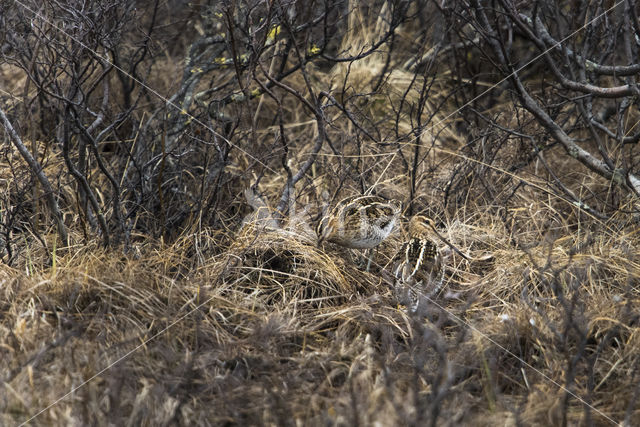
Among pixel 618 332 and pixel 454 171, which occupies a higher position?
pixel 454 171

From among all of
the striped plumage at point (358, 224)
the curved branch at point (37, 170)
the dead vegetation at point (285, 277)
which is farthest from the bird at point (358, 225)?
the curved branch at point (37, 170)

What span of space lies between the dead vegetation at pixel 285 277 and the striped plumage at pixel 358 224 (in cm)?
17

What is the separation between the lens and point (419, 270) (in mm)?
4047

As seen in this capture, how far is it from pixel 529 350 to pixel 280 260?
5.00 feet

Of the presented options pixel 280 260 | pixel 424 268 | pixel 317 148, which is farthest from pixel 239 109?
pixel 424 268

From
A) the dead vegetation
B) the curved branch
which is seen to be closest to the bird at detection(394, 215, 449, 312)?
the dead vegetation

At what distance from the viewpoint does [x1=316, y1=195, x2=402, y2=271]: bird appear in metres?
4.08

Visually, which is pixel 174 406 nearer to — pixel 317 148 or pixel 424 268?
pixel 424 268

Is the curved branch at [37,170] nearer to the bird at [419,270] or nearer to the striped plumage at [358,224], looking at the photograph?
the striped plumage at [358,224]

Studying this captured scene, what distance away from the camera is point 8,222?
429cm

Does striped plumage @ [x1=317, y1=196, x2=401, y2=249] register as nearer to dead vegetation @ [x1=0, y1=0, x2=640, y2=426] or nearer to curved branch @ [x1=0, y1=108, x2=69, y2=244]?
dead vegetation @ [x1=0, y1=0, x2=640, y2=426]

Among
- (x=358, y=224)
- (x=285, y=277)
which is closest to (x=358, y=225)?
(x=358, y=224)

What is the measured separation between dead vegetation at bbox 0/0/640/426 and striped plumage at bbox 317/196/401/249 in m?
0.17

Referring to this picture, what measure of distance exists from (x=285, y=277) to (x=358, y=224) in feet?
1.80
